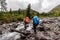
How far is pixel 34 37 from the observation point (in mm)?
27109

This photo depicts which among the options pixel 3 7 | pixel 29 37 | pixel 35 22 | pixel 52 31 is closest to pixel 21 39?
pixel 29 37

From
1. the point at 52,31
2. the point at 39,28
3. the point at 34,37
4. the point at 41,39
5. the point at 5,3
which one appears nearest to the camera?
the point at 41,39

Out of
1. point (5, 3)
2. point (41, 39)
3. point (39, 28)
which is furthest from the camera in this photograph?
point (5, 3)

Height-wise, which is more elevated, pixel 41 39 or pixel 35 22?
pixel 35 22

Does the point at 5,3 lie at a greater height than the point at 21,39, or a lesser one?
greater

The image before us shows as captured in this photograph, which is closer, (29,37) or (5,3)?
(29,37)

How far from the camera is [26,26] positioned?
33.2 metres

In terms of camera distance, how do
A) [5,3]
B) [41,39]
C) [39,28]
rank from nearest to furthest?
[41,39] → [39,28] → [5,3]

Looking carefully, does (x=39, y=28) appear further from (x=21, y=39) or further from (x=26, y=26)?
(x=21, y=39)

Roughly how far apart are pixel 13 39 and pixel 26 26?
497cm

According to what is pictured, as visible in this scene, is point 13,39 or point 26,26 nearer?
point 13,39

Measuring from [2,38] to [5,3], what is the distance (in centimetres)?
5804

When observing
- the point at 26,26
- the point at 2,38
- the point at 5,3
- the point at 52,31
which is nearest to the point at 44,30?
the point at 52,31

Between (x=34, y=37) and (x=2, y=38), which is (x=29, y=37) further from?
(x=2, y=38)
